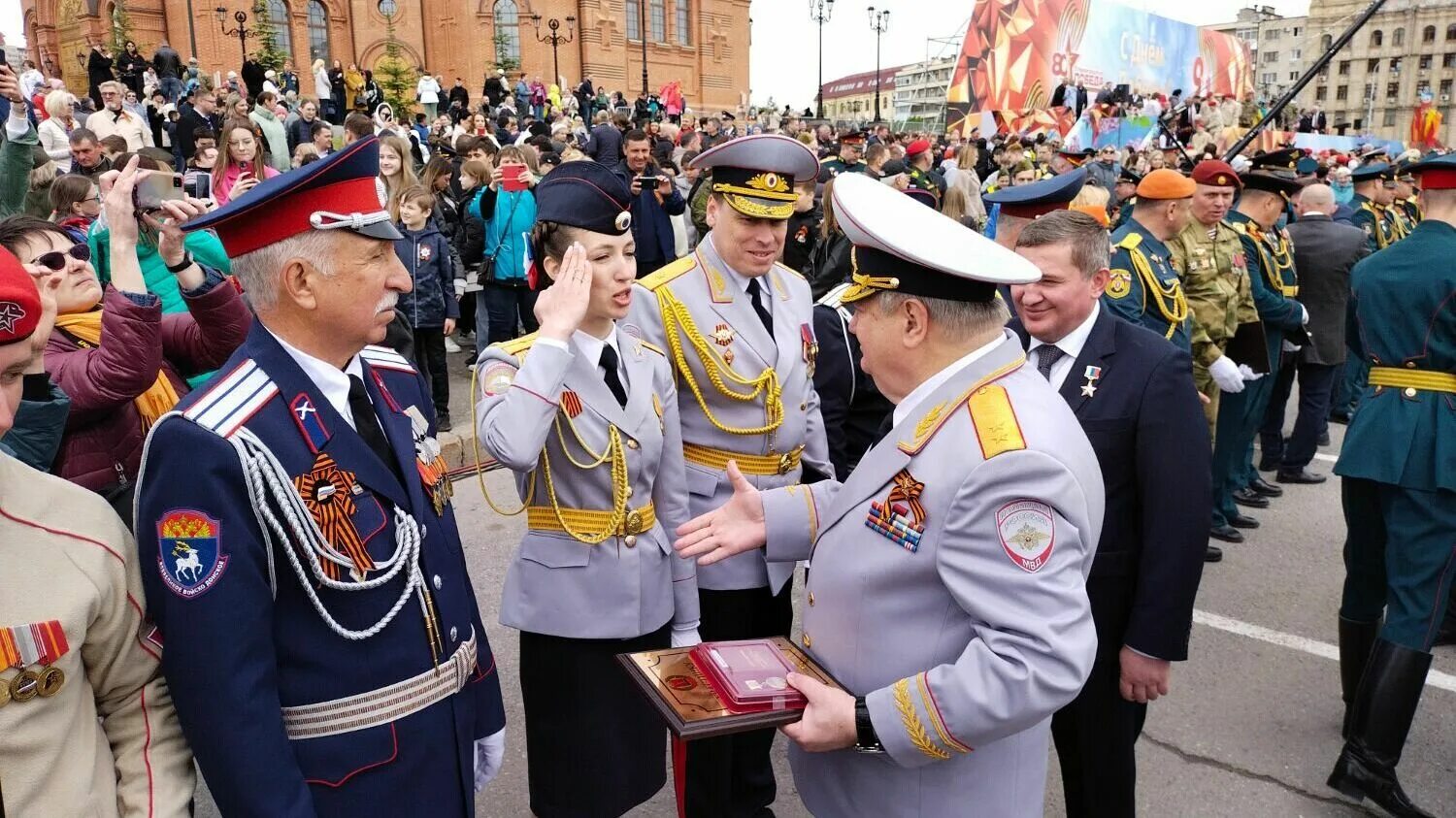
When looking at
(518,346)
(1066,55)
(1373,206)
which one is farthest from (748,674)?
(1066,55)

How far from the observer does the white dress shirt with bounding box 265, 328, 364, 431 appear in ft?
6.16

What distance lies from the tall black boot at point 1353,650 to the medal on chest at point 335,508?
3824 millimetres

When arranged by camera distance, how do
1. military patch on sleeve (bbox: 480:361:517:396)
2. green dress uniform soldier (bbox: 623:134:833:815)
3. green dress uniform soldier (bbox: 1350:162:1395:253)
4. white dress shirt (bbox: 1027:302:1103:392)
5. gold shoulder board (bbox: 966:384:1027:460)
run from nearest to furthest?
gold shoulder board (bbox: 966:384:1027:460), military patch on sleeve (bbox: 480:361:517:396), white dress shirt (bbox: 1027:302:1103:392), green dress uniform soldier (bbox: 623:134:833:815), green dress uniform soldier (bbox: 1350:162:1395:253)

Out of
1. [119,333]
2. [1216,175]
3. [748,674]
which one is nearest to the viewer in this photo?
[748,674]

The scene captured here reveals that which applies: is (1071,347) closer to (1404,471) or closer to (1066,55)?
(1404,471)

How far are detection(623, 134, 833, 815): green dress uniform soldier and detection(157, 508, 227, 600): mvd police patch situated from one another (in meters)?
1.71

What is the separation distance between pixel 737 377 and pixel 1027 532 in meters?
1.66

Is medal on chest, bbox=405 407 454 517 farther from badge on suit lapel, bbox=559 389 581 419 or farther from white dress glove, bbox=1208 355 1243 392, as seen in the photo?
white dress glove, bbox=1208 355 1243 392

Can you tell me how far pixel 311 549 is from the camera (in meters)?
1.75

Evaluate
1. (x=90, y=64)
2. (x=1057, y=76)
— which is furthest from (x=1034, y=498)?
(x=1057, y=76)

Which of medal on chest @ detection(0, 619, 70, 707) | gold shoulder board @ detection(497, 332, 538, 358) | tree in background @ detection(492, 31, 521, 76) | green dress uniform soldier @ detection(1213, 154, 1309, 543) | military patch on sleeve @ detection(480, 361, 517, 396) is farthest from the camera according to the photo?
tree in background @ detection(492, 31, 521, 76)

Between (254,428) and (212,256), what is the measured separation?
3460 millimetres

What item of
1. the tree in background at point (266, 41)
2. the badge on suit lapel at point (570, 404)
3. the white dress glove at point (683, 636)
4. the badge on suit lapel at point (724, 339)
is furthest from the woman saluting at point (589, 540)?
Answer: the tree in background at point (266, 41)

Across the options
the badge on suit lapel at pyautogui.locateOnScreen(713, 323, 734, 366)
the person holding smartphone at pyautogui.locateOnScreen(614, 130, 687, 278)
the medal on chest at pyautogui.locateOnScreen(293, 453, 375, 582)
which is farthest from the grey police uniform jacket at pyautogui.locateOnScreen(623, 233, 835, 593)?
the person holding smartphone at pyautogui.locateOnScreen(614, 130, 687, 278)
